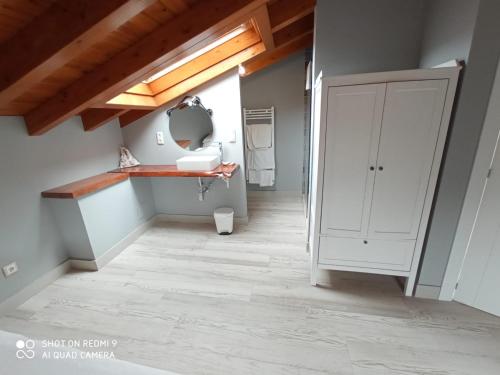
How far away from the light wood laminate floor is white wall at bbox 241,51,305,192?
1967 mm

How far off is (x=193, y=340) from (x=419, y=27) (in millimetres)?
2851

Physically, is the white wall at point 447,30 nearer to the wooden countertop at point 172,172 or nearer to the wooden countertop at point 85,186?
the wooden countertop at point 172,172

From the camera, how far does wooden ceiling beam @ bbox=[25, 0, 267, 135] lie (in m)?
1.50

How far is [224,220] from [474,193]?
225 centimetres

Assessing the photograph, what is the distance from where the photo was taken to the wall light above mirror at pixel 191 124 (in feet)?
8.98

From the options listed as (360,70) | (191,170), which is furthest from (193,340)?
(360,70)

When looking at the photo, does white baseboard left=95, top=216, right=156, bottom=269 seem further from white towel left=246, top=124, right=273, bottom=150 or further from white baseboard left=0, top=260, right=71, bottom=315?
white towel left=246, top=124, right=273, bottom=150

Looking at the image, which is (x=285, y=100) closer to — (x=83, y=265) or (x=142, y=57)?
(x=142, y=57)

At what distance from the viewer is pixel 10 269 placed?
6.02ft

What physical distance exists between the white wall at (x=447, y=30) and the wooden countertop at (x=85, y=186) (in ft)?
9.60

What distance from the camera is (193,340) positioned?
1540 mm

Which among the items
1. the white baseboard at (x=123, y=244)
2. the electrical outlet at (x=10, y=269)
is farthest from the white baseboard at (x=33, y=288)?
the white baseboard at (x=123, y=244)

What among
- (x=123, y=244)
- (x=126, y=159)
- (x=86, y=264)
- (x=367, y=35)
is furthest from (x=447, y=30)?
(x=86, y=264)

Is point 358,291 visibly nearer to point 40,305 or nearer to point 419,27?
point 419,27
